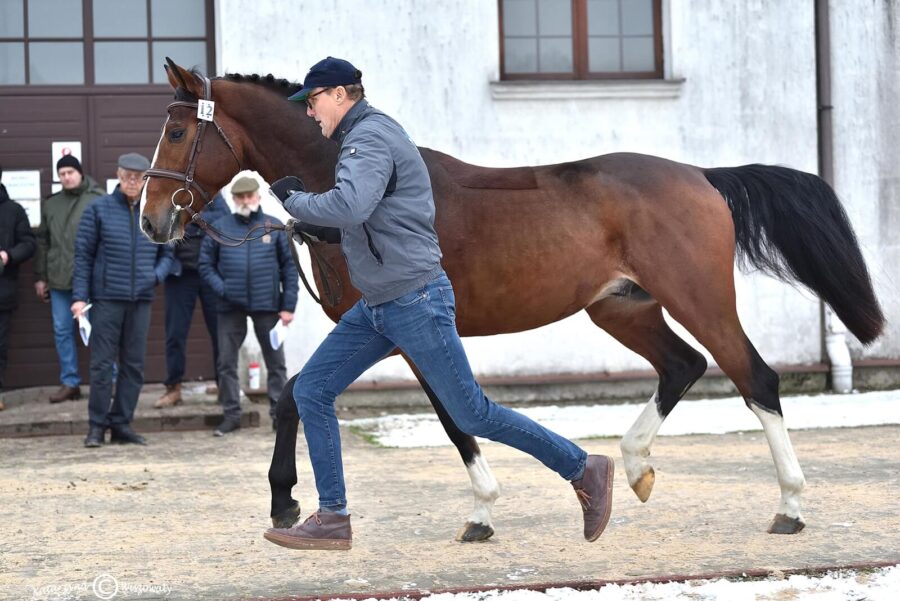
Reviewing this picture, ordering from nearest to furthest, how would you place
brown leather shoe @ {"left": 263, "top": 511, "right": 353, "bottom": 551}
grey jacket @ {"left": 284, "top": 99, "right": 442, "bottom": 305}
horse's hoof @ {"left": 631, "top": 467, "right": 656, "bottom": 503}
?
1. grey jacket @ {"left": 284, "top": 99, "right": 442, "bottom": 305}
2. brown leather shoe @ {"left": 263, "top": 511, "right": 353, "bottom": 551}
3. horse's hoof @ {"left": 631, "top": 467, "right": 656, "bottom": 503}

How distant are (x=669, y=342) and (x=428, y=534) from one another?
5.43 ft

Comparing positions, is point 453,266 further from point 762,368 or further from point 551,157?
point 551,157

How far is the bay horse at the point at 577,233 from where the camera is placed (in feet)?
19.7

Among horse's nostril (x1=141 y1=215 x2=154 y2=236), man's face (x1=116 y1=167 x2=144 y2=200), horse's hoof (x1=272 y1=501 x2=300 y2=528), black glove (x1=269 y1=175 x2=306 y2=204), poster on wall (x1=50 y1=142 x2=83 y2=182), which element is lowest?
horse's hoof (x1=272 y1=501 x2=300 y2=528)

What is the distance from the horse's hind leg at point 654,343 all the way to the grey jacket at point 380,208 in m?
1.88

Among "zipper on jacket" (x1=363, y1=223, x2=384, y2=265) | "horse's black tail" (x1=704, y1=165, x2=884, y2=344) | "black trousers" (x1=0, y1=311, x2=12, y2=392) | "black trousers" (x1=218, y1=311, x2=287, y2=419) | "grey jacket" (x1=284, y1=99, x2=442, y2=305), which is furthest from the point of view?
"black trousers" (x1=0, y1=311, x2=12, y2=392)

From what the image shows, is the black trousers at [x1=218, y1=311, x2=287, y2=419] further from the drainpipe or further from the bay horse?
the drainpipe

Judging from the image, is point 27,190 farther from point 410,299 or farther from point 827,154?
point 410,299

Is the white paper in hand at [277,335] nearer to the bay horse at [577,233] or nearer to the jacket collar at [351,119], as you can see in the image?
the bay horse at [577,233]

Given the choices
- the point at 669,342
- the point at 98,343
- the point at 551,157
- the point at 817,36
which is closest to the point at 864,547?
the point at 669,342

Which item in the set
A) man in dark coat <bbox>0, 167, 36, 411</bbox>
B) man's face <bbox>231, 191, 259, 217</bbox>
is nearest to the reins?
man's face <bbox>231, 191, 259, 217</bbox>

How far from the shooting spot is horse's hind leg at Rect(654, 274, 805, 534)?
Result: 6109 mm

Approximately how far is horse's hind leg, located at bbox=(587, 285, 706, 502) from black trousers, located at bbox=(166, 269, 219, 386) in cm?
512

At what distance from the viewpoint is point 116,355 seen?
9.85 m
